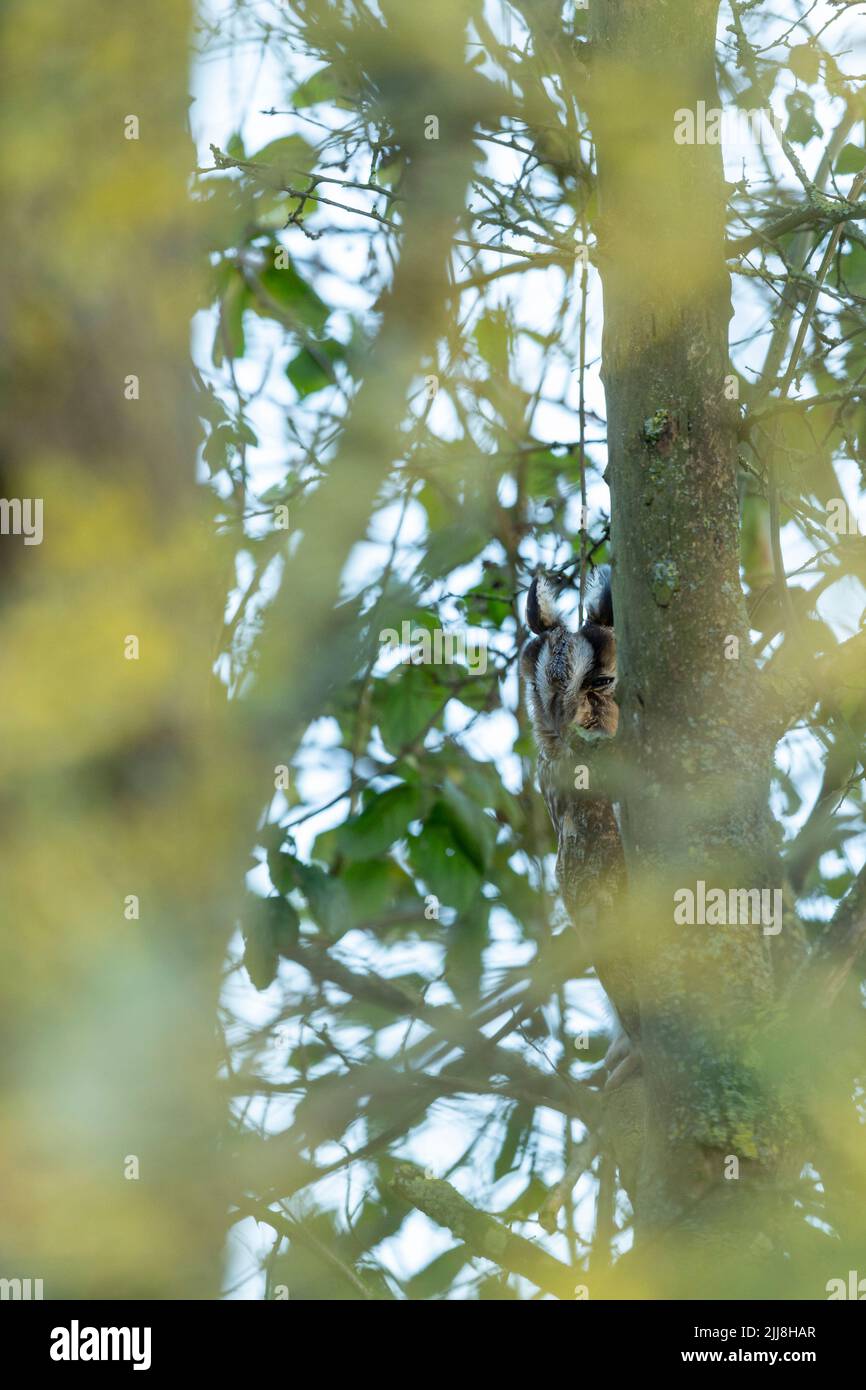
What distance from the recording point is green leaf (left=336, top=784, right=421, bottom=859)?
9.48ft

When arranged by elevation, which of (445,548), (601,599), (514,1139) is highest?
(601,599)

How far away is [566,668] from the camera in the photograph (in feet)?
9.98

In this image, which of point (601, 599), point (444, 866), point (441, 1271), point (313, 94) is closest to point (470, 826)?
point (444, 866)

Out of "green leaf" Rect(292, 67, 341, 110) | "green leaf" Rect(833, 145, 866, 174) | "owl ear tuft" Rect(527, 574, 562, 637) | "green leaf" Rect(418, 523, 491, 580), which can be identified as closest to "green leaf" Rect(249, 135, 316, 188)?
"green leaf" Rect(292, 67, 341, 110)

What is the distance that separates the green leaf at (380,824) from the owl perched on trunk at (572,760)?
347mm

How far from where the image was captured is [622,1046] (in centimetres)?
302

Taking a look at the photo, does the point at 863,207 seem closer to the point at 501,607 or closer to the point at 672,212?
the point at 672,212

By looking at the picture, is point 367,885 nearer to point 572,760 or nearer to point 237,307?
point 572,760

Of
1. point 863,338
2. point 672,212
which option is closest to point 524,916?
point 863,338

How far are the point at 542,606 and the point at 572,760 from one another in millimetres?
675

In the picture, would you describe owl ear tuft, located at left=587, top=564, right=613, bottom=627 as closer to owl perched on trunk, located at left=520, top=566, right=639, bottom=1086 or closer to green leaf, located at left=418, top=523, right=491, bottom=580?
owl perched on trunk, located at left=520, top=566, right=639, bottom=1086

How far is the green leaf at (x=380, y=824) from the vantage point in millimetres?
2891

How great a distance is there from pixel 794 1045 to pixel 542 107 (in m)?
1.08
